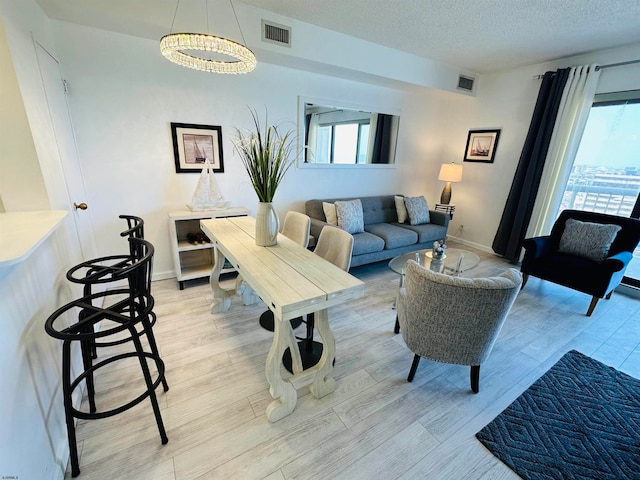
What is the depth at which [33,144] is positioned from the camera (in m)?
1.50

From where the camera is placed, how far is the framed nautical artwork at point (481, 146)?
4.15 meters

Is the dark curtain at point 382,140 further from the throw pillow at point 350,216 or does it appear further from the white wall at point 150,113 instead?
the throw pillow at point 350,216

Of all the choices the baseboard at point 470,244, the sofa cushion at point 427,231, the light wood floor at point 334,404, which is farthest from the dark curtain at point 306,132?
the baseboard at point 470,244

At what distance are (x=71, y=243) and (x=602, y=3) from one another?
4470mm

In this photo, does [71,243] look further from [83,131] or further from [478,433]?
[478,433]

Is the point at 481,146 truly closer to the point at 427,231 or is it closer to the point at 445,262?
the point at 427,231

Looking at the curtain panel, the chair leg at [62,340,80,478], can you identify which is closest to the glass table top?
the curtain panel

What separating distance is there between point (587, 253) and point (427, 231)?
1.63 meters

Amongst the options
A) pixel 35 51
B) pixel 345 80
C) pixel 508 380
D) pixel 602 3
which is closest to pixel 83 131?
pixel 35 51

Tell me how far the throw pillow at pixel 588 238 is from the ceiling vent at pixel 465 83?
235 cm

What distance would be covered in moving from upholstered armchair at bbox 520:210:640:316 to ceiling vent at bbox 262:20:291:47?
3.26 m

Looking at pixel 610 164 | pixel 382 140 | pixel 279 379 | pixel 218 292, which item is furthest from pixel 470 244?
pixel 279 379

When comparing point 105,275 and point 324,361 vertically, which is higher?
point 105,275

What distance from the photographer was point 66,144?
2143mm
